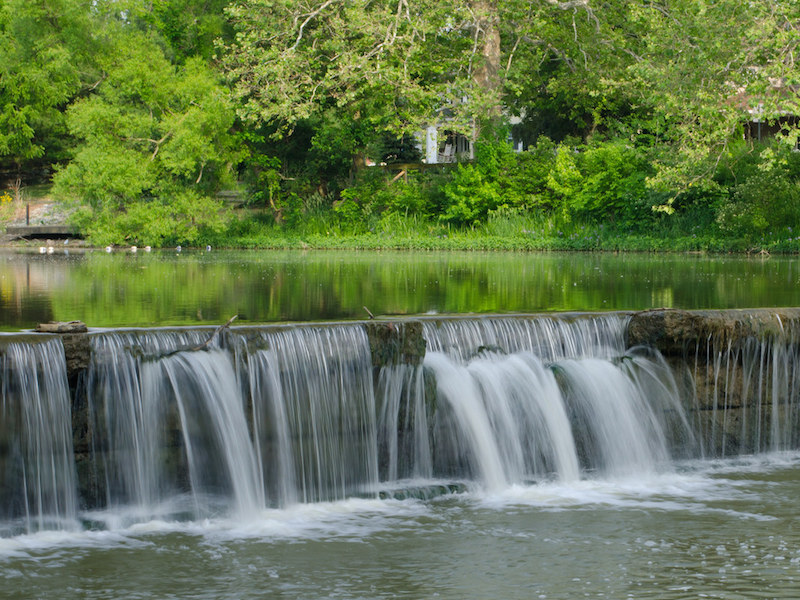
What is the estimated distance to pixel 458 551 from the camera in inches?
266

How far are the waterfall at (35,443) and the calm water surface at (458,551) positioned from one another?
23 centimetres

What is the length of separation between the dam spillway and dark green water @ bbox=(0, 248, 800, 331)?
183 centimetres

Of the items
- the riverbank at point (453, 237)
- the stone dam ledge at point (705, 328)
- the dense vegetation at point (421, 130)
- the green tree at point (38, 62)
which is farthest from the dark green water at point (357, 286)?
the green tree at point (38, 62)

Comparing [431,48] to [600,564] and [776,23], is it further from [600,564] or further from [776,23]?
[600,564]

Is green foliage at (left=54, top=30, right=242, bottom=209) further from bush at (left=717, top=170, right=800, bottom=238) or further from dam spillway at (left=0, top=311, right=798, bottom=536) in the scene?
dam spillway at (left=0, top=311, right=798, bottom=536)

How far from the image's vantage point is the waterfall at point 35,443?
729 centimetres

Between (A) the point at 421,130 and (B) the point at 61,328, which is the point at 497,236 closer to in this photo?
(A) the point at 421,130

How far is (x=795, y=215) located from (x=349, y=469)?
63.9 feet

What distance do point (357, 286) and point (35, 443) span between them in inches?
324

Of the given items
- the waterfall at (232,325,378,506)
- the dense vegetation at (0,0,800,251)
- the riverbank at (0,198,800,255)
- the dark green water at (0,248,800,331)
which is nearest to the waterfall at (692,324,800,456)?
the dark green water at (0,248,800,331)

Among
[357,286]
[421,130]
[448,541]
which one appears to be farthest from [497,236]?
[448,541]

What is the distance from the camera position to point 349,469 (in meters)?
8.47

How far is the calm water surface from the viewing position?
6.02m

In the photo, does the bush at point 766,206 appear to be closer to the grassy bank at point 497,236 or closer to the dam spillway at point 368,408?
the grassy bank at point 497,236
